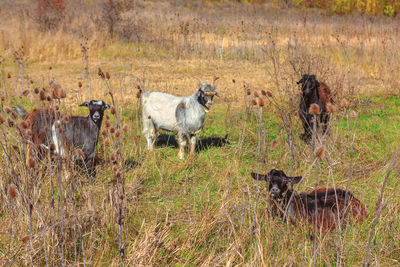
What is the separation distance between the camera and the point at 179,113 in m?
6.74

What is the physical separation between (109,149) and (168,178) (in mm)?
1170

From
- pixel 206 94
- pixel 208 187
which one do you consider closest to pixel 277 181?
pixel 208 187

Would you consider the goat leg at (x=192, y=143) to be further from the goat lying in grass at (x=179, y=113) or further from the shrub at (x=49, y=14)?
the shrub at (x=49, y=14)

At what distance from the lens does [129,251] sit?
3.79 metres

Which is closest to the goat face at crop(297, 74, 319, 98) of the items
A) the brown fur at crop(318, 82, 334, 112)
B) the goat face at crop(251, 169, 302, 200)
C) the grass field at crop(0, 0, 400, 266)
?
the brown fur at crop(318, 82, 334, 112)

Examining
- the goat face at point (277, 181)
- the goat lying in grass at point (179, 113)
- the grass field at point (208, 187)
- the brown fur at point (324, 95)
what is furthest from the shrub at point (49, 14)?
the goat face at point (277, 181)

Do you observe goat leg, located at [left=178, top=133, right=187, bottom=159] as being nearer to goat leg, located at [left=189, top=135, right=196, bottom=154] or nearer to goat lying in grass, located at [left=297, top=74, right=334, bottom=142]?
goat leg, located at [left=189, top=135, right=196, bottom=154]

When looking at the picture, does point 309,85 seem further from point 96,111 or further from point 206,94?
point 96,111

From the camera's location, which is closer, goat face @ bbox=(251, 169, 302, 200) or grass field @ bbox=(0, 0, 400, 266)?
grass field @ bbox=(0, 0, 400, 266)

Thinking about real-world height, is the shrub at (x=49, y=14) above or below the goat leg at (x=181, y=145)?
above

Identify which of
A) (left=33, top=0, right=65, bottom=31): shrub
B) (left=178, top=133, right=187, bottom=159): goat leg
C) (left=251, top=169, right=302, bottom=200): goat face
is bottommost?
(left=178, top=133, right=187, bottom=159): goat leg

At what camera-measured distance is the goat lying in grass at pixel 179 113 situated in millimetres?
6613

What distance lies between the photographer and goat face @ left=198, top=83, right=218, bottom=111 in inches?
255

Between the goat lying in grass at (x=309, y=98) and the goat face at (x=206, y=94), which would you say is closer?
the goat face at (x=206, y=94)
